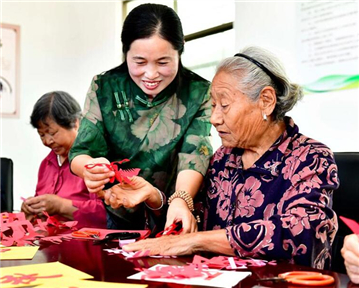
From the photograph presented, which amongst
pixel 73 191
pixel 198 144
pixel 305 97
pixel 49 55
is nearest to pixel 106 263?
pixel 198 144

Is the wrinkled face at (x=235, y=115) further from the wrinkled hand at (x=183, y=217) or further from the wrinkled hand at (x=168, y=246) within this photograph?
the wrinkled hand at (x=168, y=246)

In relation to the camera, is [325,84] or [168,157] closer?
[168,157]

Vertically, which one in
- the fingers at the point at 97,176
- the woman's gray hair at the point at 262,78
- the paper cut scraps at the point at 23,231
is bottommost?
the paper cut scraps at the point at 23,231

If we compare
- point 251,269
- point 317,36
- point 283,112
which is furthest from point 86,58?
point 251,269

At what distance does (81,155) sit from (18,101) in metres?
3.23

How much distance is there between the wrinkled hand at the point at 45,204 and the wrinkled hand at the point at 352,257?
66.1 inches

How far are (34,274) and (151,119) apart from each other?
2.75 feet

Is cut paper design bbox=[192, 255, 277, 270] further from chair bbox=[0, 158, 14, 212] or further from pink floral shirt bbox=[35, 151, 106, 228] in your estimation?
chair bbox=[0, 158, 14, 212]

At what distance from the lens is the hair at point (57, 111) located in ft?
9.17

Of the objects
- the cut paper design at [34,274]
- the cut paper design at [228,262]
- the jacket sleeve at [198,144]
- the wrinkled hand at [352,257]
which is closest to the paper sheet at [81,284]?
the cut paper design at [34,274]

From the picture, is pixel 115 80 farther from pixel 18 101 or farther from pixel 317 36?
pixel 18 101

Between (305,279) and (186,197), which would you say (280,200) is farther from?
(305,279)

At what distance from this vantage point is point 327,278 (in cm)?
96

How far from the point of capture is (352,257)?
1.00m
